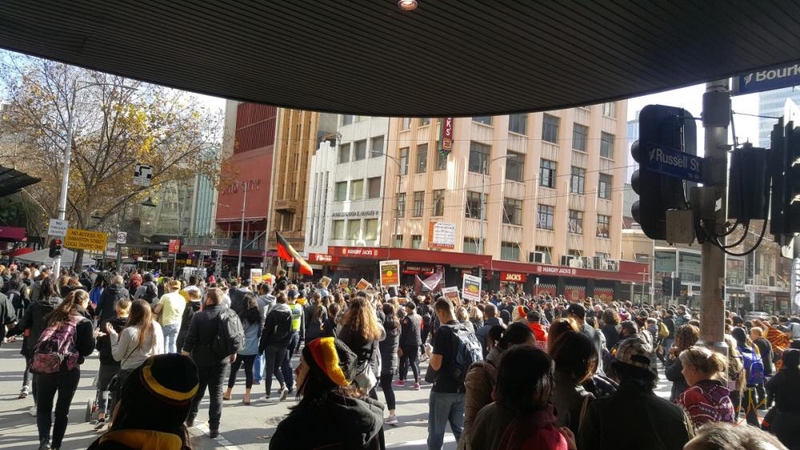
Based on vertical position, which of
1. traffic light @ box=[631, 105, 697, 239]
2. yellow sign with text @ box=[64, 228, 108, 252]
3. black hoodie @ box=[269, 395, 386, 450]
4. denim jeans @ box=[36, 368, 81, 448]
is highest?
traffic light @ box=[631, 105, 697, 239]

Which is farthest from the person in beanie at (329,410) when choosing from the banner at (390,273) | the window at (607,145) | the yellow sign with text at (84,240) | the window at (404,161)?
the window at (607,145)

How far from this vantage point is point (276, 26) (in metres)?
5.86

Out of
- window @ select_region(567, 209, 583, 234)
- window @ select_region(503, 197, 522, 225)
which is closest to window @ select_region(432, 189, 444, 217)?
window @ select_region(503, 197, 522, 225)

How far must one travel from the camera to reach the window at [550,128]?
47719 millimetres

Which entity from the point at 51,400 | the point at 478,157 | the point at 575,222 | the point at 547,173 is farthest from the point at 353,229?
the point at 51,400

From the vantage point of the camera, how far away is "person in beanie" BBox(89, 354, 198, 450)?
213cm

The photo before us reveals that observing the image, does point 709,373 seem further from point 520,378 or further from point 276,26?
point 276,26

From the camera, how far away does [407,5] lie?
524 cm

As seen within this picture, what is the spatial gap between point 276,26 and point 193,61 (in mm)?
1617

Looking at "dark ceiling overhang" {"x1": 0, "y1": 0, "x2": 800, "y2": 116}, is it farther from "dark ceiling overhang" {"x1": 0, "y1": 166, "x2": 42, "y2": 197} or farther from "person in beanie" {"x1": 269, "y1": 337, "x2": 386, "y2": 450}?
"dark ceiling overhang" {"x1": 0, "y1": 166, "x2": 42, "y2": 197}

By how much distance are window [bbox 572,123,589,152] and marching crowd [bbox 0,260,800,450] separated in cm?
3710

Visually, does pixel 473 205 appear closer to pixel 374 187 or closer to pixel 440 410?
pixel 374 187

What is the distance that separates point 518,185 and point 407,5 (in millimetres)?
42092

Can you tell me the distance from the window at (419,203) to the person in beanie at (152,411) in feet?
142
